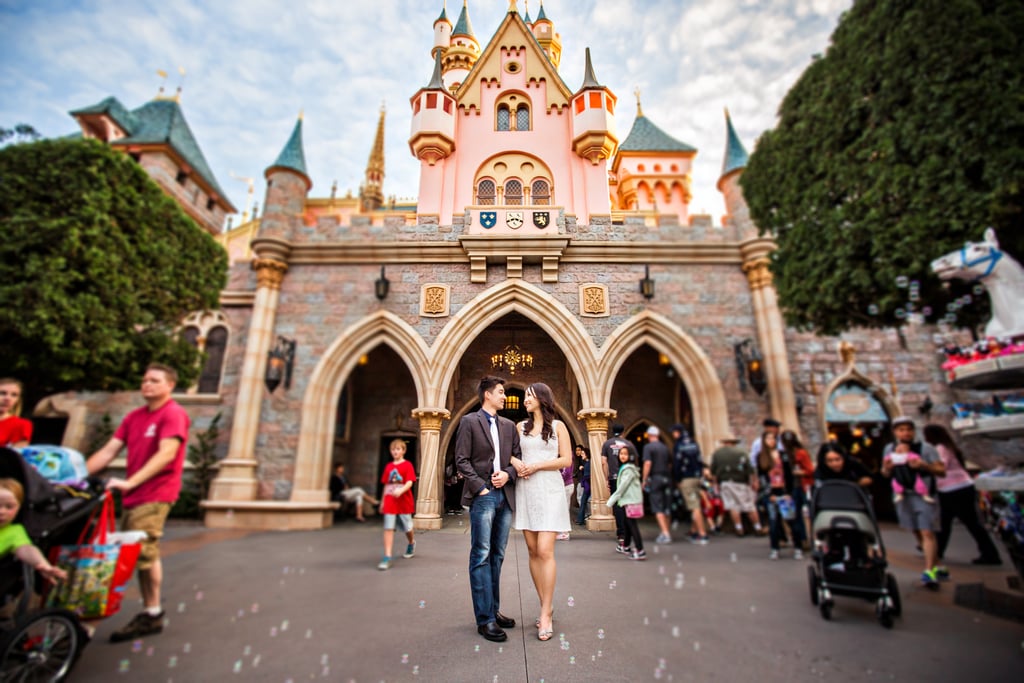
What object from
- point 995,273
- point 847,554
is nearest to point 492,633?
point 847,554

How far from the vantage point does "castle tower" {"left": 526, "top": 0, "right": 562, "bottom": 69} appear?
239 centimetres

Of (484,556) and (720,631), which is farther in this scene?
(720,631)

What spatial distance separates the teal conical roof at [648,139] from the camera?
253cm

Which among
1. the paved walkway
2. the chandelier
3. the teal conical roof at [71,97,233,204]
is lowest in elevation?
the paved walkway

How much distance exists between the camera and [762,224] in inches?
113

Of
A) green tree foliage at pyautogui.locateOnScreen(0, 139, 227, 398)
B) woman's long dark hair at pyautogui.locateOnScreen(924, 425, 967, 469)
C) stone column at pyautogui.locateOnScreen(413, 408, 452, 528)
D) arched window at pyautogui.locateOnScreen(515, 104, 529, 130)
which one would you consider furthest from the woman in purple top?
green tree foliage at pyautogui.locateOnScreen(0, 139, 227, 398)

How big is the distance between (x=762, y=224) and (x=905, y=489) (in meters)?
1.82

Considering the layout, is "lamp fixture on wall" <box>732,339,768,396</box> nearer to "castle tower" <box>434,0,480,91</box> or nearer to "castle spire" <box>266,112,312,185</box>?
"castle tower" <box>434,0,480,91</box>

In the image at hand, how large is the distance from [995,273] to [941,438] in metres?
1.06

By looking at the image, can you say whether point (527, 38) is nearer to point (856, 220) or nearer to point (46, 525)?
point (856, 220)

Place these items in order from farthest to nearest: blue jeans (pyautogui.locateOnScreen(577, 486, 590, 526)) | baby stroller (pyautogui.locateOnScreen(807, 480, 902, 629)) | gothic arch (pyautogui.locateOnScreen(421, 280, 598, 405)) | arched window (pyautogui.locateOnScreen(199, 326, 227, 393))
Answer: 1. arched window (pyautogui.locateOnScreen(199, 326, 227, 393))
2. gothic arch (pyautogui.locateOnScreen(421, 280, 598, 405))
3. baby stroller (pyautogui.locateOnScreen(807, 480, 902, 629))
4. blue jeans (pyautogui.locateOnScreen(577, 486, 590, 526))

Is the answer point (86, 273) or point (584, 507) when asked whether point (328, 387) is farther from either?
point (86, 273)

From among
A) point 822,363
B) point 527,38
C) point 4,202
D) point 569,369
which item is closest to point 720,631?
point 569,369

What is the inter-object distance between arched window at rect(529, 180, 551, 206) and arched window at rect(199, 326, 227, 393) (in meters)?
2.23
